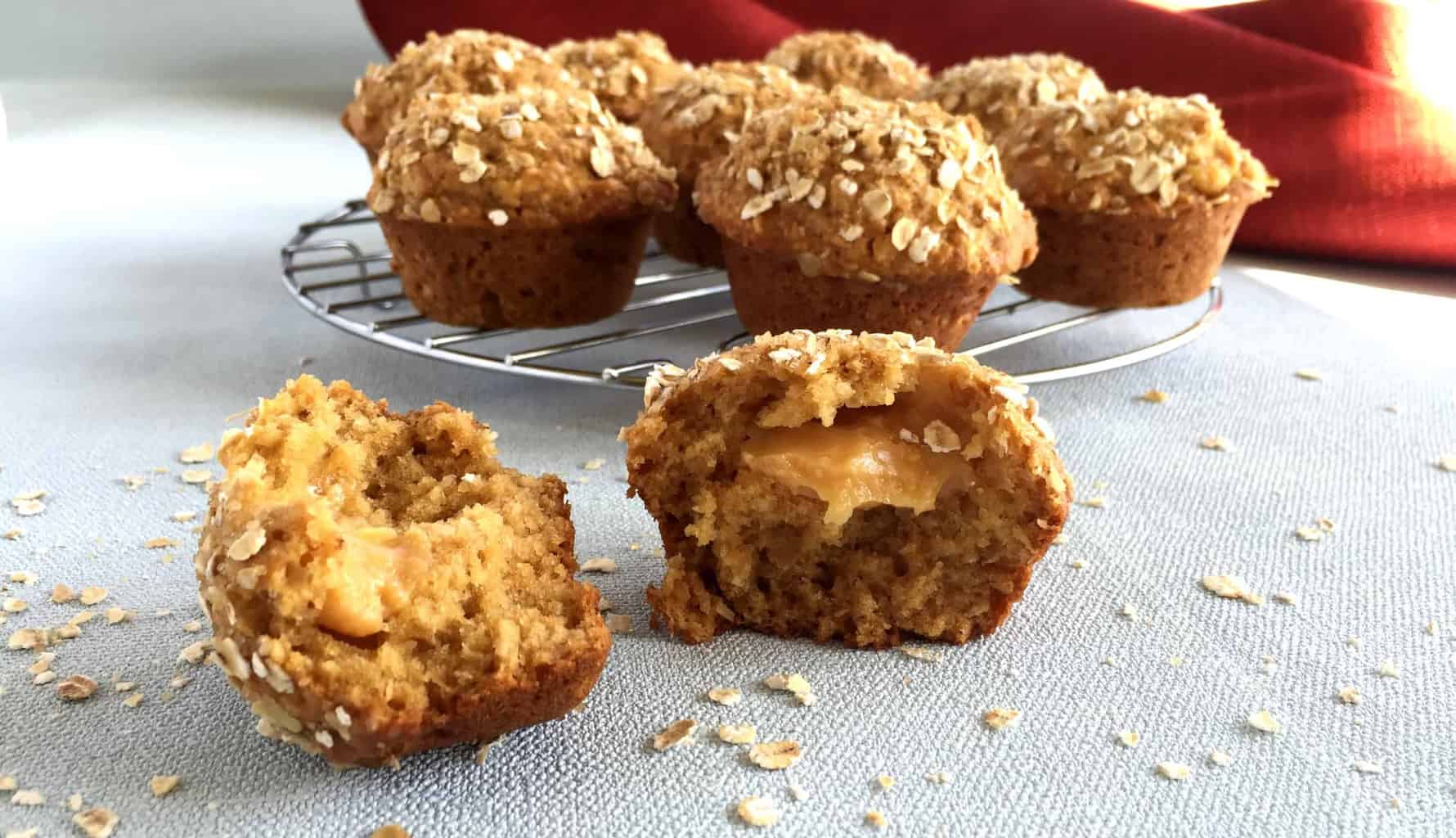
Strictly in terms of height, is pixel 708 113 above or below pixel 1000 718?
above

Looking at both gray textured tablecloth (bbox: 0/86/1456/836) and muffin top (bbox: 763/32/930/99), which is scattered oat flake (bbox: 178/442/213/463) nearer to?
gray textured tablecloth (bbox: 0/86/1456/836)

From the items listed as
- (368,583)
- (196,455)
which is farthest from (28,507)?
(368,583)

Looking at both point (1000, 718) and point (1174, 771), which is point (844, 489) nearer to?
point (1000, 718)

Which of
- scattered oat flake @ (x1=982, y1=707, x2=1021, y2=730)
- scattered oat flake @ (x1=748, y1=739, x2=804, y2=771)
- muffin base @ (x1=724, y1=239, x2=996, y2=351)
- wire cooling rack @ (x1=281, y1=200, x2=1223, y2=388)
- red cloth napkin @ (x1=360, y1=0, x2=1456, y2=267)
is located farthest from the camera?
red cloth napkin @ (x1=360, y1=0, x2=1456, y2=267)

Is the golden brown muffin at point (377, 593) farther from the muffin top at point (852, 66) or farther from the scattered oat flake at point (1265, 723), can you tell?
the muffin top at point (852, 66)

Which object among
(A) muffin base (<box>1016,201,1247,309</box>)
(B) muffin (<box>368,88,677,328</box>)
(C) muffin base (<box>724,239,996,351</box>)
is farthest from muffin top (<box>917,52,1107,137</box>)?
(B) muffin (<box>368,88,677,328</box>)

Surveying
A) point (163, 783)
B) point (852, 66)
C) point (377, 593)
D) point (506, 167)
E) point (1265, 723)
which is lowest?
point (1265, 723)

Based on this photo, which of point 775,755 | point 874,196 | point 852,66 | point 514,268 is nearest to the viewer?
point 775,755
